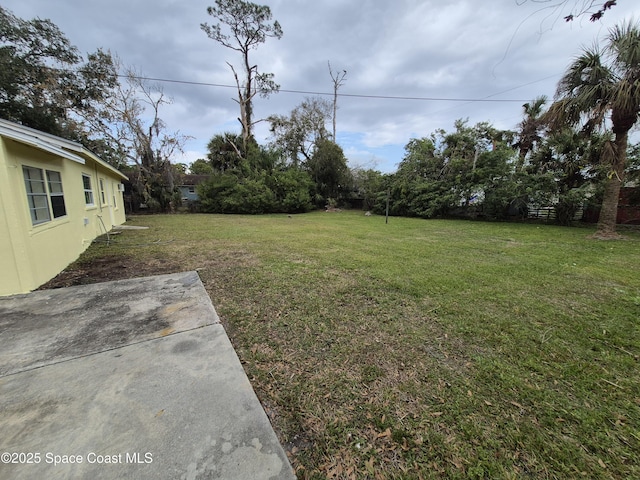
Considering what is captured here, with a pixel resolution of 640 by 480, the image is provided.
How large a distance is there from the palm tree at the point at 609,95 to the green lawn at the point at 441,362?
171 inches

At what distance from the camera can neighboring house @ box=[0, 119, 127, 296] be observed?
10.5ft

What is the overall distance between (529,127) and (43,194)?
62.0 ft

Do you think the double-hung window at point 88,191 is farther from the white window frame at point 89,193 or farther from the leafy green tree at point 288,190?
the leafy green tree at point 288,190

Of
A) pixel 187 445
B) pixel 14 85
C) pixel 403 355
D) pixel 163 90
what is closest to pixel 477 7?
pixel 403 355

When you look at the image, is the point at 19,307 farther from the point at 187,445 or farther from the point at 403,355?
the point at 403,355

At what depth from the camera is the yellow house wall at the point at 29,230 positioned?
10.5 feet

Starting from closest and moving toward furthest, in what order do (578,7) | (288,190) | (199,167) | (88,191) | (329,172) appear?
(578,7) → (88,191) → (288,190) → (329,172) → (199,167)

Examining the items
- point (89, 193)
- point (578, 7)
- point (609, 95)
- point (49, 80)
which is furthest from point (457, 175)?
point (49, 80)

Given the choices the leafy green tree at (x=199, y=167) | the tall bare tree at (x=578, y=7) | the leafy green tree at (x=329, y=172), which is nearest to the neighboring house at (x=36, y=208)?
the tall bare tree at (x=578, y=7)

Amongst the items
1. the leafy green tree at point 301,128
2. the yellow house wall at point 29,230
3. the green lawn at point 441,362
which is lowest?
the green lawn at point 441,362

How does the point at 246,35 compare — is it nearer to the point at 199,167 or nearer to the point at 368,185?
the point at 368,185

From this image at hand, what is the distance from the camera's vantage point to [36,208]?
3.95 metres

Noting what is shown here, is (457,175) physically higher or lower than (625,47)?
lower

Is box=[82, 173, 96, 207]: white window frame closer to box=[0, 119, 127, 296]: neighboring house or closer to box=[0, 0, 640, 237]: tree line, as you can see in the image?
box=[0, 119, 127, 296]: neighboring house
